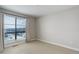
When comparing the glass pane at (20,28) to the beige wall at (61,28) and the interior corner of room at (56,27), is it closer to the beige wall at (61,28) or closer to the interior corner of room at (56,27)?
the interior corner of room at (56,27)

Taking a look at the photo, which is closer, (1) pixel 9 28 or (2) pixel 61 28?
(1) pixel 9 28

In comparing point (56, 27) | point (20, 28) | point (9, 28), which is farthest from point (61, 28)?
point (9, 28)

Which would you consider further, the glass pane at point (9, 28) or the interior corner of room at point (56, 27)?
the interior corner of room at point (56, 27)

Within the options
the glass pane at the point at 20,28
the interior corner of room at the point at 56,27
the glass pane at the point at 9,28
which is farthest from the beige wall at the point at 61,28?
the glass pane at the point at 9,28

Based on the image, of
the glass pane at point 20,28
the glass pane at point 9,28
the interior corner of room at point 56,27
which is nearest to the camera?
the glass pane at point 9,28

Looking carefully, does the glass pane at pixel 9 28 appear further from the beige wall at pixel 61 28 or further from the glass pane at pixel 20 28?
the beige wall at pixel 61 28

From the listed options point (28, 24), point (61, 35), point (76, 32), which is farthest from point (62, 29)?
point (28, 24)

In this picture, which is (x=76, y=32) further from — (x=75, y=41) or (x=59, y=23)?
(x=59, y=23)

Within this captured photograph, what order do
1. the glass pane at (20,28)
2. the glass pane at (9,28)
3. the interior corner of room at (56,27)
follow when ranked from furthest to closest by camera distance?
1. the interior corner of room at (56,27)
2. the glass pane at (20,28)
3. the glass pane at (9,28)

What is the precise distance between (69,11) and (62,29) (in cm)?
66

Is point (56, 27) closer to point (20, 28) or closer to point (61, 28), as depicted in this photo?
point (61, 28)

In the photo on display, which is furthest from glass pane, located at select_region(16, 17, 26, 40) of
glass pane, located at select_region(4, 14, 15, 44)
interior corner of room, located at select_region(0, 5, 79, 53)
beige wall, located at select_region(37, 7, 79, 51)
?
beige wall, located at select_region(37, 7, 79, 51)

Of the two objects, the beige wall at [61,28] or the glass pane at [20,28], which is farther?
the beige wall at [61,28]
